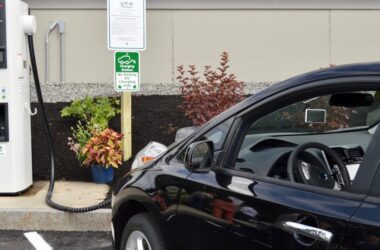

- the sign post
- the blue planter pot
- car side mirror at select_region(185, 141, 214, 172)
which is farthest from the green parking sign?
car side mirror at select_region(185, 141, 214, 172)

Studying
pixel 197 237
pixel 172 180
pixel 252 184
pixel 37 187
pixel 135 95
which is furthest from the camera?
pixel 135 95

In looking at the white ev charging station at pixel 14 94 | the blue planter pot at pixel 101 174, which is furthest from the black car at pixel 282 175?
the blue planter pot at pixel 101 174

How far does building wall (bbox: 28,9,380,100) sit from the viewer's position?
9.45 metres

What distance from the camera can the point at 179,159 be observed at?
11.4ft

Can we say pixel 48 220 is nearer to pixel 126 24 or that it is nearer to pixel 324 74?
pixel 126 24

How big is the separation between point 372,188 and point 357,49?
775 centimetres

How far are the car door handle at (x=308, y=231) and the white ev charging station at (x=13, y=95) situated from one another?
4.39 m

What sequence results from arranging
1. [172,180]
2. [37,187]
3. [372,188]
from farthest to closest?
[37,187] → [172,180] → [372,188]

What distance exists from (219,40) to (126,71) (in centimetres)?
316

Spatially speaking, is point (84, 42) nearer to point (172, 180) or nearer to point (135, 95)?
point (135, 95)

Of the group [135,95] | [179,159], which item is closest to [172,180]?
[179,159]

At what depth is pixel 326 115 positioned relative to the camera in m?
2.82

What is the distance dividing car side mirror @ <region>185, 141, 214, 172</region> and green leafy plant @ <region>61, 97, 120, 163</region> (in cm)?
399

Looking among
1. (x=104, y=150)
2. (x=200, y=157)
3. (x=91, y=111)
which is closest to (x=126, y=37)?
(x=104, y=150)
